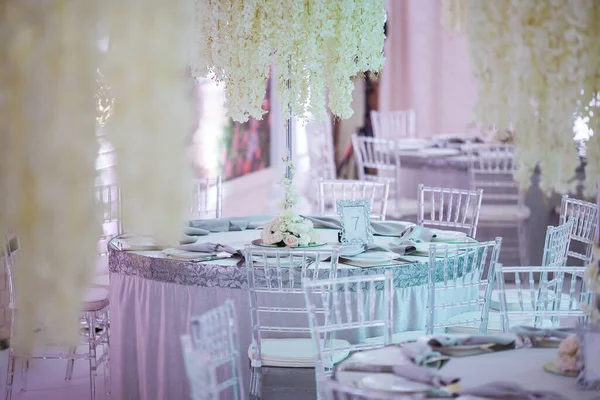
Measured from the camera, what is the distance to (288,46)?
4.43 m

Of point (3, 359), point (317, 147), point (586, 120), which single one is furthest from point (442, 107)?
point (586, 120)

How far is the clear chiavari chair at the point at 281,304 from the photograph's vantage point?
4164mm

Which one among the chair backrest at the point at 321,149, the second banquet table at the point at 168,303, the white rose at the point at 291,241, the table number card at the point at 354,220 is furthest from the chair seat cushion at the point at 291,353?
the chair backrest at the point at 321,149

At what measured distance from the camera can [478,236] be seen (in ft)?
26.5

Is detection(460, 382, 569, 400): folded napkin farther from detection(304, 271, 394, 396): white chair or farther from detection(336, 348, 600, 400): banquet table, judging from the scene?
detection(304, 271, 394, 396): white chair

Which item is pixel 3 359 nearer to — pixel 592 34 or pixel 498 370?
pixel 498 370

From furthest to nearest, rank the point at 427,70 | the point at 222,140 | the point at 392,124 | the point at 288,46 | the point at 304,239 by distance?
the point at 427,70 < the point at 392,124 < the point at 222,140 < the point at 304,239 < the point at 288,46

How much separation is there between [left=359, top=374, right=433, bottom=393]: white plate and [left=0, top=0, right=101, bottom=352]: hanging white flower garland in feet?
3.05

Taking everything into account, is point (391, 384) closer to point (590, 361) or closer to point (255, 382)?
point (590, 361)

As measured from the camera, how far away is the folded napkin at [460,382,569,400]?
2824 millimetres

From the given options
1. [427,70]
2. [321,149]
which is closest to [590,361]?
[321,149]

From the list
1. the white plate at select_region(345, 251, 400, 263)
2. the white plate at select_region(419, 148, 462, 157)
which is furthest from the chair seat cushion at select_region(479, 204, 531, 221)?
the white plate at select_region(345, 251, 400, 263)

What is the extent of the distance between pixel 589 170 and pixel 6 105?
1848 mm

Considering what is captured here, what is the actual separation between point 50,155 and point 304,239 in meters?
1.90
